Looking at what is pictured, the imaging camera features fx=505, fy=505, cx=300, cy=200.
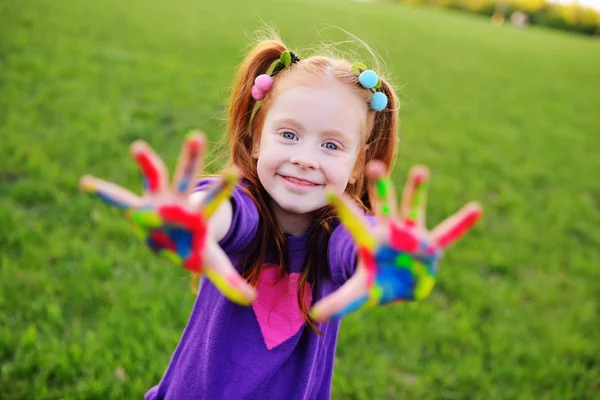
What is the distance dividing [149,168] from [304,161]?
0.49 meters

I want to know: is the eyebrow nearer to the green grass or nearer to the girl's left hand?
the girl's left hand

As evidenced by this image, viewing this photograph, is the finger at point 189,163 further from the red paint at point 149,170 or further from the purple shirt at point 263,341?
the purple shirt at point 263,341

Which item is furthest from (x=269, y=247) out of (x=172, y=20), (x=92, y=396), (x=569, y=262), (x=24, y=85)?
(x=172, y=20)

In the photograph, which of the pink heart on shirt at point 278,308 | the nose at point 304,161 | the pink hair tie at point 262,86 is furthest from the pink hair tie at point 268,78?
the pink heart on shirt at point 278,308

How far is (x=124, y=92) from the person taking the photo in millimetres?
5445

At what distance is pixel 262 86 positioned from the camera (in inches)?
54.5

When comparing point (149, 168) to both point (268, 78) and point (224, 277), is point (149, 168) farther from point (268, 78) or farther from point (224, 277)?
point (268, 78)

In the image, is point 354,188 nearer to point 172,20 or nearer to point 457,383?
point 457,383

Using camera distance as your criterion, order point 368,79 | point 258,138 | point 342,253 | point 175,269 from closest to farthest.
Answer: point 342,253, point 368,79, point 258,138, point 175,269

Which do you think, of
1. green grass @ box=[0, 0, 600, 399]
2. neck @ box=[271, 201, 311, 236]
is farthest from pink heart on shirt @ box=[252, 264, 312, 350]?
green grass @ box=[0, 0, 600, 399]

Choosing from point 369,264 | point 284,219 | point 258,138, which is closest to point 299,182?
point 284,219

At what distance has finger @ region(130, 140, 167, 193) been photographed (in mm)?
745

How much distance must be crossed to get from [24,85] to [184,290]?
129 inches

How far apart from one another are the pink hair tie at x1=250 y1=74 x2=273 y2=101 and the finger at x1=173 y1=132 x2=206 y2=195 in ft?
2.19
